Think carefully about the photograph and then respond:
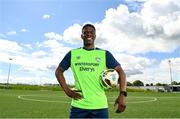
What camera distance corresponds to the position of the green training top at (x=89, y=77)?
6.83 meters

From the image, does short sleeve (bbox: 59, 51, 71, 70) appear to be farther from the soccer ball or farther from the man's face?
the soccer ball

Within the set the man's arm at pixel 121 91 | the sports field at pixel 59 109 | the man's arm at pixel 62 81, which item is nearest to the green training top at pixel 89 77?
the man's arm at pixel 62 81

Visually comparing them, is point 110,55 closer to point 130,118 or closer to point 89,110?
point 89,110

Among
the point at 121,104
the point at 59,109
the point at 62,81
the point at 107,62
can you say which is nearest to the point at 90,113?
the point at 121,104

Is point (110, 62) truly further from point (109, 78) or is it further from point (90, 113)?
point (90, 113)

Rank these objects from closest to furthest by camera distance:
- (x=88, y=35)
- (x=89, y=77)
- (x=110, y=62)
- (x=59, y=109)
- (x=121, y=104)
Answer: (x=121, y=104) < (x=89, y=77) < (x=88, y=35) < (x=110, y=62) < (x=59, y=109)

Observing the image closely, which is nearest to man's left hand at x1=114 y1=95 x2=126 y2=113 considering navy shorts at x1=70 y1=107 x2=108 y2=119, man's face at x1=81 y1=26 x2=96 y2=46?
navy shorts at x1=70 y1=107 x2=108 y2=119

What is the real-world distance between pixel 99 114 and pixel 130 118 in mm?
8551

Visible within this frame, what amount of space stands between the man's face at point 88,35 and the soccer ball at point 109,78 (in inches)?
22.9

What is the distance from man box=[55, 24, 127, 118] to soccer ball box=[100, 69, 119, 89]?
0.06 meters

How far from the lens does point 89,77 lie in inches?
271

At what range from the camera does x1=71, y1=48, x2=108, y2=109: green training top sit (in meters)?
6.83

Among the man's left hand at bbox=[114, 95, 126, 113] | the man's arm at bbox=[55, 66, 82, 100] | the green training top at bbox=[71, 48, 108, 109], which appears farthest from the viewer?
the man's arm at bbox=[55, 66, 82, 100]

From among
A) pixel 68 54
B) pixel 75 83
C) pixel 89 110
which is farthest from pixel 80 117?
pixel 68 54
